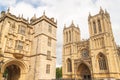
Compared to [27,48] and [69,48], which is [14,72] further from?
[69,48]

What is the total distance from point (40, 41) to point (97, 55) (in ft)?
70.0

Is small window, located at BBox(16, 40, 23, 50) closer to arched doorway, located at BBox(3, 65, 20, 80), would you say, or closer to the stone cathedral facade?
the stone cathedral facade

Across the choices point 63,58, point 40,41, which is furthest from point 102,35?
point 40,41

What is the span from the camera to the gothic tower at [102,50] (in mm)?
31131

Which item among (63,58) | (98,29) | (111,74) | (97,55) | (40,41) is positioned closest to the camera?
(40,41)

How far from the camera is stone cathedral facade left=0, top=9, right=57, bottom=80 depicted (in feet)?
63.0

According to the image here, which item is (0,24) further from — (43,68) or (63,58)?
(63,58)

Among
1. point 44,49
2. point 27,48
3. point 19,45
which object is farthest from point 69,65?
point 19,45

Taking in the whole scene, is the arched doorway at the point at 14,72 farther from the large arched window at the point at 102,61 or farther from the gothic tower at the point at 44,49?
the large arched window at the point at 102,61

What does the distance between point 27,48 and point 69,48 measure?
25.7 meters

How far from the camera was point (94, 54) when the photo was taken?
1398 inches

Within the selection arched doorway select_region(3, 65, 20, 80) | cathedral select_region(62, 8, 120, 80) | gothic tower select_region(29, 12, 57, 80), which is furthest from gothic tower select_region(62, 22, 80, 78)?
arched doorway select_region(3, 65, 20, 80)

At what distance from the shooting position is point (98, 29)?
38.3 metres

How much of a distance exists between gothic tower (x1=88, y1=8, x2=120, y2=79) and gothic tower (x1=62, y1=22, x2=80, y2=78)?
27.6 ft
